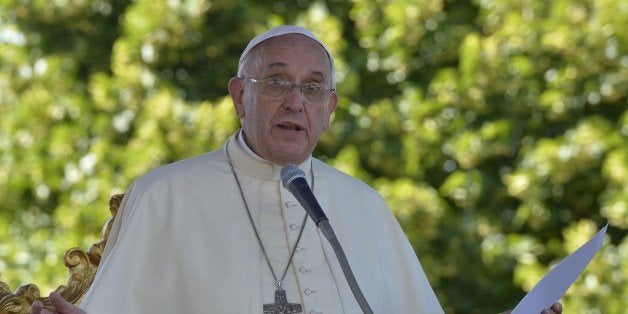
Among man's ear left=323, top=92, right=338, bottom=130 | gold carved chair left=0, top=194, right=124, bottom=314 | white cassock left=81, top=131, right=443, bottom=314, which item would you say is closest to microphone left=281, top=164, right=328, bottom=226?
white cassock left=81, top=131, right=443, bottom=314

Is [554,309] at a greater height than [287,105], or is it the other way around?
[287,105]

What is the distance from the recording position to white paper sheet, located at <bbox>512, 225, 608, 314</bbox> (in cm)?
434

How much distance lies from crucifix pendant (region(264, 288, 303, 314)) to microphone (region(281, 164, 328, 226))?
79 cm

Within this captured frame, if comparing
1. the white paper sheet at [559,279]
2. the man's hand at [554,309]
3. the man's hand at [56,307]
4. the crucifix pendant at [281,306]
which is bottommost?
the man's hand at [554,309]

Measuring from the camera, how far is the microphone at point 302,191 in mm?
3881

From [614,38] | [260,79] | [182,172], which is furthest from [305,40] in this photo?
[614,38]

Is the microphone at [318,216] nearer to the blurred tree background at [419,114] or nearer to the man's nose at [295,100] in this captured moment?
the man's nose at [295,100]

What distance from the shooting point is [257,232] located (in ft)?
16.4

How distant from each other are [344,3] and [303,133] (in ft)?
17.7

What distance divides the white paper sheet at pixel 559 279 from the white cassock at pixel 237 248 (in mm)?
702

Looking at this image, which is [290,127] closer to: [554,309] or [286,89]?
[286,89]

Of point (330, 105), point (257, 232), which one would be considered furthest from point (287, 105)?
point (257, 232)

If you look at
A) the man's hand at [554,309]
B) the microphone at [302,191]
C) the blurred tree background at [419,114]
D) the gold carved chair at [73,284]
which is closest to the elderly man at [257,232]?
the gold carved chair at [73,284]

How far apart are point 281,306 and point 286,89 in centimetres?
68
